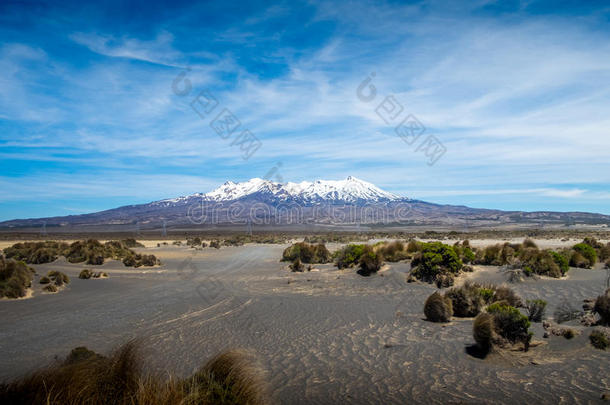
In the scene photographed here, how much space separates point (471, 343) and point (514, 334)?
33.1 inches

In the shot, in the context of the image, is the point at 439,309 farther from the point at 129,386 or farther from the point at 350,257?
the point at 350,257

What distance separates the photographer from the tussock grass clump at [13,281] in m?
13.6

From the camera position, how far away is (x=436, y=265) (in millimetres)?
15711

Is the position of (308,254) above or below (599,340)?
above

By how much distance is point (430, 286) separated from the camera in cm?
1495

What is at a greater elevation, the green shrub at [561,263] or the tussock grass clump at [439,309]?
the green shrub at [561,263]

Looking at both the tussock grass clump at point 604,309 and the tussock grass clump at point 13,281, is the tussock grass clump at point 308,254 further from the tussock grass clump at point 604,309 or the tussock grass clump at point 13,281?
the tussock grass clump at point 604,309

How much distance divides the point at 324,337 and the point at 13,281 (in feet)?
38.8

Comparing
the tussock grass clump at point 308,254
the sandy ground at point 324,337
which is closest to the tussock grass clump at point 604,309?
the sandy ground at point 324,337

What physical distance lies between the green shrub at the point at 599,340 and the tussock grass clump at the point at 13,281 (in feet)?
53.9

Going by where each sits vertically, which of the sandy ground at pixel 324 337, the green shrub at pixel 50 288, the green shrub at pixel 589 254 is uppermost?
the green shrub at pixel 589 254

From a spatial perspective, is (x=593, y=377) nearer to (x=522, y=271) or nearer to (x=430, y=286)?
(x=430, y=286)

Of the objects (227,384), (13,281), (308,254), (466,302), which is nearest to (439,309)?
(466,302)

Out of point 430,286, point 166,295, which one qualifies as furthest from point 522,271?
point 166,295
